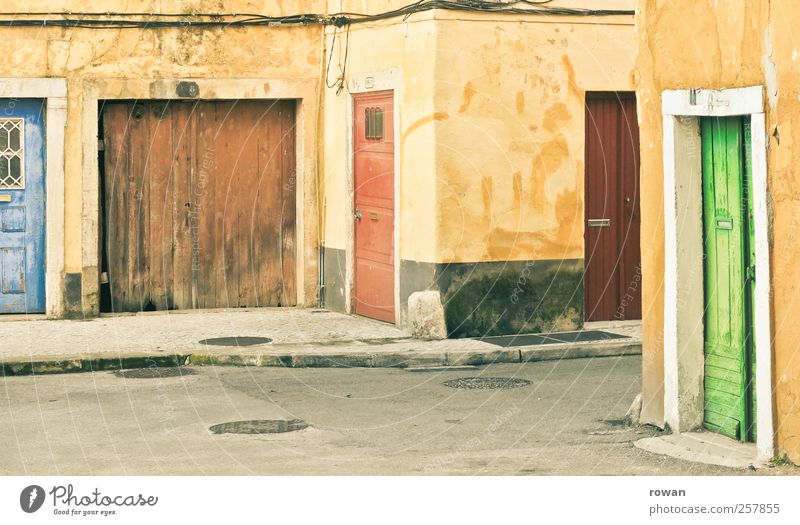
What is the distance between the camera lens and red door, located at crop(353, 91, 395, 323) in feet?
49.7

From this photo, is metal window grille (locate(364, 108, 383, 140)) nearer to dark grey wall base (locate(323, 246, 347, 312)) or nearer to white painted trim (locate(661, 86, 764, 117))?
dark grey wall base (locate(323, 246, 347, 312))

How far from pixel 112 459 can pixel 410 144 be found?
6.53 m

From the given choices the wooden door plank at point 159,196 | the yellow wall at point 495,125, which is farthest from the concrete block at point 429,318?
the wooden door plank at point 159,196

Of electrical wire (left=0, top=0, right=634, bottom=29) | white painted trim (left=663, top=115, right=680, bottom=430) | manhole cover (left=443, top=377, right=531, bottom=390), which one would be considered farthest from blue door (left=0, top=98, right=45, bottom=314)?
white painted trim (left=663, top=115, right=680, bottom=430)

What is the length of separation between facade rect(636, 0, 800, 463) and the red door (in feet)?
18.0

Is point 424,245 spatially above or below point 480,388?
above

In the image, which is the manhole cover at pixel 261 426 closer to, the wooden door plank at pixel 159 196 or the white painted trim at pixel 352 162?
the white painted trim at pixel 352 162

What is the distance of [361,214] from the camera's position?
15.9 meters

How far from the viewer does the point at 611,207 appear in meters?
15.2

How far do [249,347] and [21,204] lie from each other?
3837 millimetres

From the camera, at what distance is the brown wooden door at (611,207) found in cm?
1508
